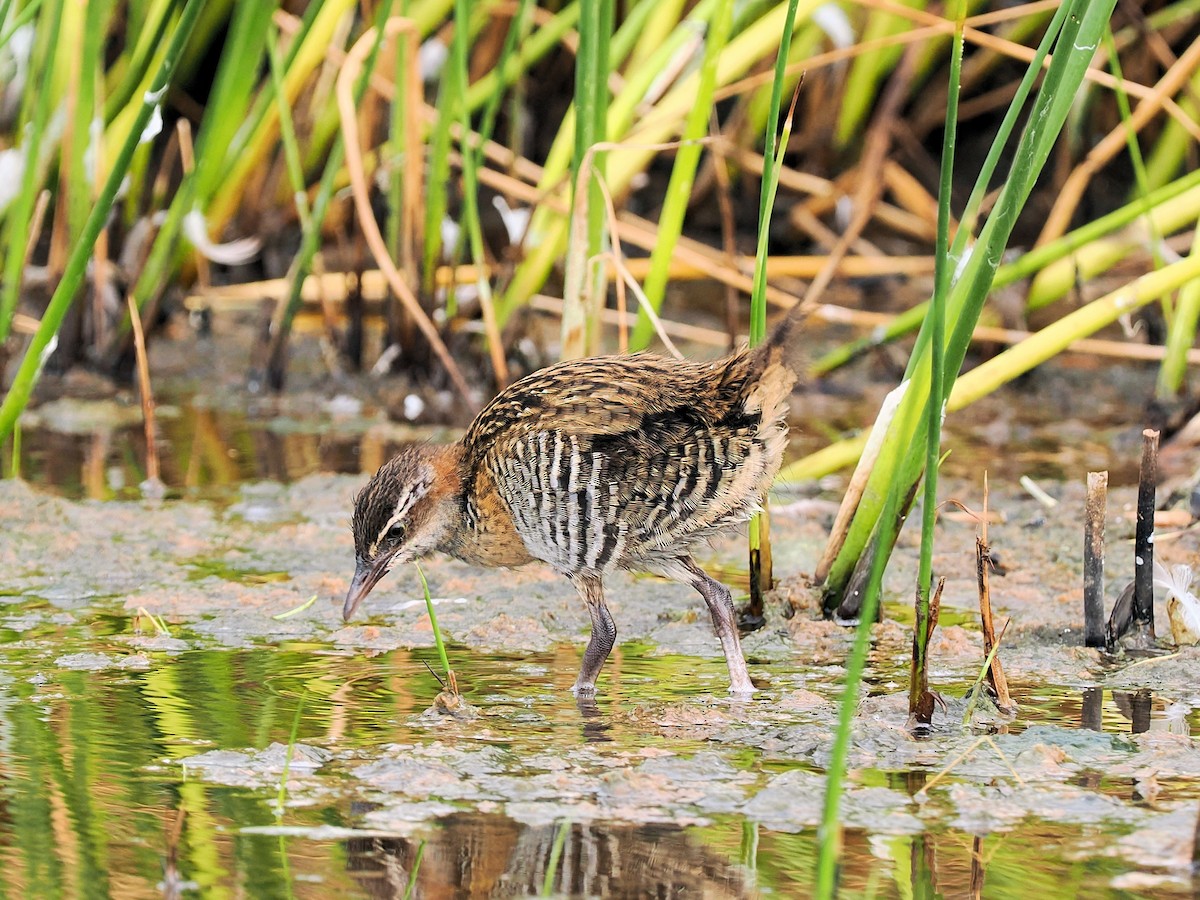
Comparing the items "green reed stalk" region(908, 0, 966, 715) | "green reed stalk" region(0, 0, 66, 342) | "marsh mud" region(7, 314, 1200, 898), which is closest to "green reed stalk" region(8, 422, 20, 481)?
"marsh mud" region(7, 314, 1200, 898)

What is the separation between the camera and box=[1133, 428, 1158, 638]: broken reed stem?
3.97m

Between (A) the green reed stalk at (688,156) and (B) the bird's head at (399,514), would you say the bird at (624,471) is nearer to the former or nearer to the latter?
(B) the bird's head at (399,514)

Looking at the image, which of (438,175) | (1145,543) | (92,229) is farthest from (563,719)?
(438,175)

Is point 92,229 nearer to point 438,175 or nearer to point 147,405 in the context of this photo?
point 147,405

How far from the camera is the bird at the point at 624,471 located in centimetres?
389

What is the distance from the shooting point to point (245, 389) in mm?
7258

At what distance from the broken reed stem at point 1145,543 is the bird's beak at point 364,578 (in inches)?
70.9

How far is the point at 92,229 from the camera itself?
404 cm

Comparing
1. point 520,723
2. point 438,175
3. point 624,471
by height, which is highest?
point 438,175

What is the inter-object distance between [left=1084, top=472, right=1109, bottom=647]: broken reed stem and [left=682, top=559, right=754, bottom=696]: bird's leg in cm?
83

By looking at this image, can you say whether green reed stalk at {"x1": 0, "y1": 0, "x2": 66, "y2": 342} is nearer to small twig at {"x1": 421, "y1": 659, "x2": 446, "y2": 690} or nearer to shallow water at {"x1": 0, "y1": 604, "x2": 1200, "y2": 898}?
shallow water at {"x1": 0, "y1": 604, "x2": 1200, "y2": 898}

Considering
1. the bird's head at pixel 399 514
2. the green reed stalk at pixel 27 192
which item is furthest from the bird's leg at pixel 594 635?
the green reed stalk at pixel 27 192

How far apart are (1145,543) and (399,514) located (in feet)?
5.81

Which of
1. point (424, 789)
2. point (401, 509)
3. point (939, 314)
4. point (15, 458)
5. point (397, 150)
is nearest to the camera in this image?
point (939, 314)
